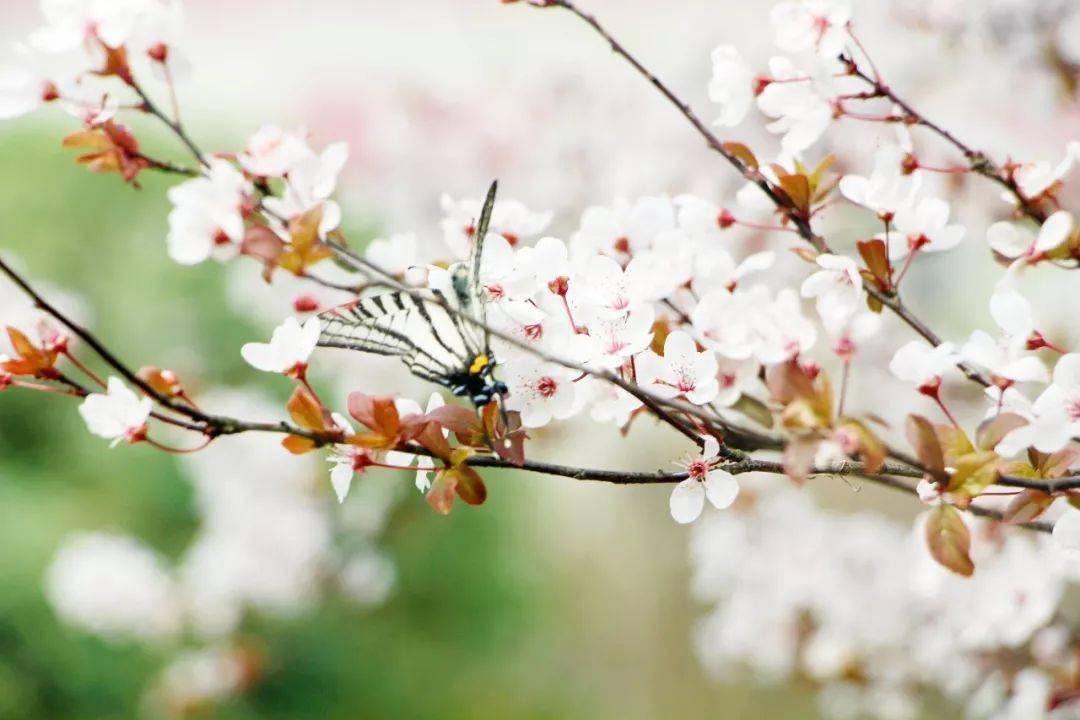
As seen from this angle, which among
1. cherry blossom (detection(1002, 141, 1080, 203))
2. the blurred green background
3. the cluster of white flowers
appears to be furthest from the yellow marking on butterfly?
the blurred green background

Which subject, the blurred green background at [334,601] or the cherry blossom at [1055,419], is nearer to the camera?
the cherry blossom at [1055,419]

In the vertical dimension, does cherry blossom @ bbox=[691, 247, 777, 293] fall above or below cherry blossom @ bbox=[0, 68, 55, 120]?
below

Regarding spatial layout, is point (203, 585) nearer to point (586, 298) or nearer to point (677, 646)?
point (677, 646)

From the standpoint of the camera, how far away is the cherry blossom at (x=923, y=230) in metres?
0.47

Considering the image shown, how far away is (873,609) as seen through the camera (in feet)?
3.82

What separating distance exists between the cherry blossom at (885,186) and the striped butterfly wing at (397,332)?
22cm

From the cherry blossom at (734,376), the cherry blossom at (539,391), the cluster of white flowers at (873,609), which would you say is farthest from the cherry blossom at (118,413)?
the cluster of white flowers at (873,609)

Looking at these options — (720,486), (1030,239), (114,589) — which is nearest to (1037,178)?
(1030,239)

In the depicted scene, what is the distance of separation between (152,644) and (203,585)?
421 mm

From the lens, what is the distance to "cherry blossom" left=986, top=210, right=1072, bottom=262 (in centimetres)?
44

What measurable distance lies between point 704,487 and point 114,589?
169 centimetres

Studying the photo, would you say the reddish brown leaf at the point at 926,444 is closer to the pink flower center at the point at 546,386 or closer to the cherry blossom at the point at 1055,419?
the cherry blossom at the point at 1055,419

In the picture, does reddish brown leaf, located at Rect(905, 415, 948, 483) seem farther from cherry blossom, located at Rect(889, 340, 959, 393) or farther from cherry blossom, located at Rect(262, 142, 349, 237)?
cherry blossom, located at Rect(262, 142, 349, 237)

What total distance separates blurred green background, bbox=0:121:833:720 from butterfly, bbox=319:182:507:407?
1.52 metres
